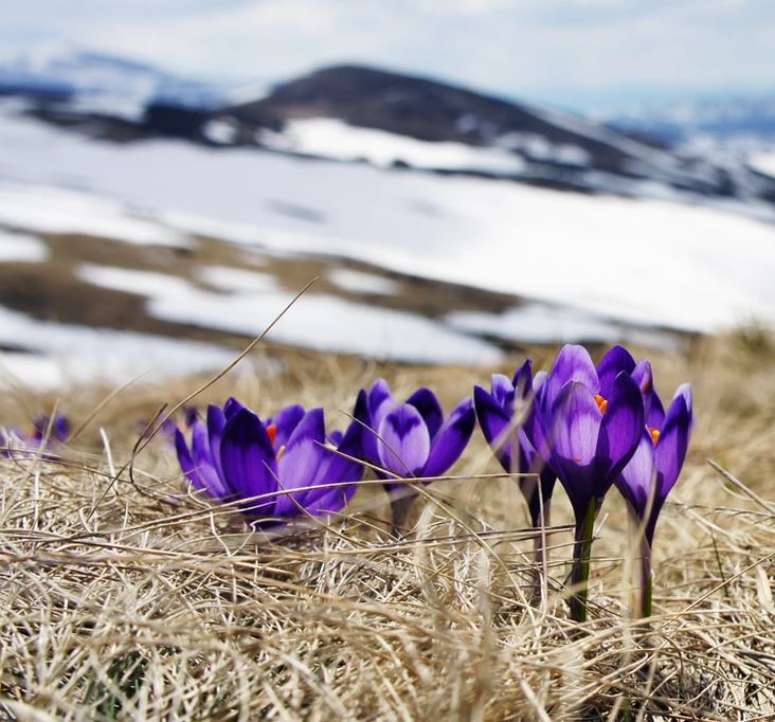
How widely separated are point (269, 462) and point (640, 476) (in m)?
0.44

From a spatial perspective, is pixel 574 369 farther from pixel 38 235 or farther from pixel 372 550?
pixel 38 235

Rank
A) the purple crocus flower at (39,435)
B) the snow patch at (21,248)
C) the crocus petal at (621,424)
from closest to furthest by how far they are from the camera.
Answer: the crocus petal at (621,424), the purple crocus flower at (39,435), the snow patch at (21,248)

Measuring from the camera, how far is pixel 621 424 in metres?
0.93

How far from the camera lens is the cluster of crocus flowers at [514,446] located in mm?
939

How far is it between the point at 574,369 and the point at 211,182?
547 inches

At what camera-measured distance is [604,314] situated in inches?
321

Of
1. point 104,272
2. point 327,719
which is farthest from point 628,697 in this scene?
point 104,272

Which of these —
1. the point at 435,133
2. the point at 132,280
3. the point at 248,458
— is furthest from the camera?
the point at 435,133

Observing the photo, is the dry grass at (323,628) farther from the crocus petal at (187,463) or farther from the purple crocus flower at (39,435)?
the purple crocus flower at (39,435)

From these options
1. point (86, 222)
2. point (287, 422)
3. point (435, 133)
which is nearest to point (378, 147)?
point (435, 133)

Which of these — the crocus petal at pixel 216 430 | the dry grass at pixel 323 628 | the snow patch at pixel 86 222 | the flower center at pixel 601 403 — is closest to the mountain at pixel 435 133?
the snow patch at pixel 86 222

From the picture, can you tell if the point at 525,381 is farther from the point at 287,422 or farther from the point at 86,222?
the point at 86,222

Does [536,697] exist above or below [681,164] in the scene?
below

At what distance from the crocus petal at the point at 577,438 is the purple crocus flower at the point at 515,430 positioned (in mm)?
32
